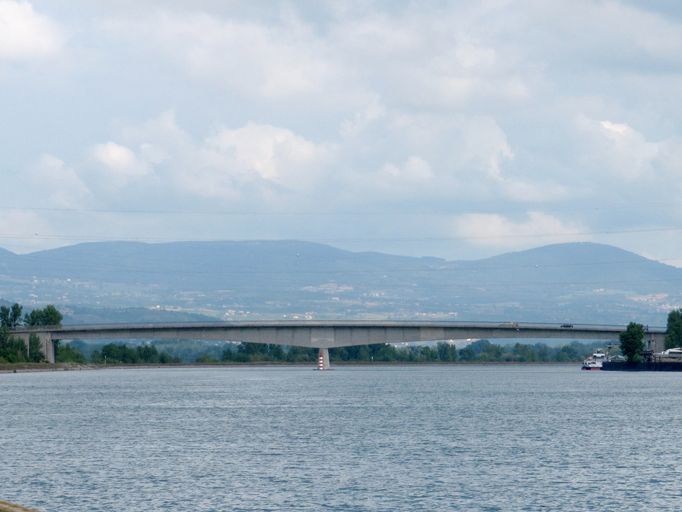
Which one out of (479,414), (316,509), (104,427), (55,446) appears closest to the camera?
(316,509)

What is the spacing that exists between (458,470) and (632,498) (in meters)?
11.6

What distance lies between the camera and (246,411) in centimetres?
11056

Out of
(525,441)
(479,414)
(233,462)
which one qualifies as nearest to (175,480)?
(233,462)

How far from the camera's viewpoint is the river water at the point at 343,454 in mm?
57219

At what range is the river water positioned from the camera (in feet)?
188

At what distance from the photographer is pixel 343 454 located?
7375 centimetres

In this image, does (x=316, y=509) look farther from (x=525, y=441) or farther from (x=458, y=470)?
(x=525, y=441)

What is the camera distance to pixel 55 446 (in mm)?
80000

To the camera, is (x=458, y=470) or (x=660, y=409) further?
(x=660, y=409)

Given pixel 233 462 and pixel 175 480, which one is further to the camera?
pixel 233 462

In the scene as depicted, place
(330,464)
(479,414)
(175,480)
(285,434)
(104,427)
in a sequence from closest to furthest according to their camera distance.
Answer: (175,480), (330,464), (285,434), (104,427), (479,414)

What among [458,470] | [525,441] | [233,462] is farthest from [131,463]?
[525,441]

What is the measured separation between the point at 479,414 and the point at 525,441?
24973mm

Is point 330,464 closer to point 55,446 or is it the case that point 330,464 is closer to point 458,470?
point 458,470
